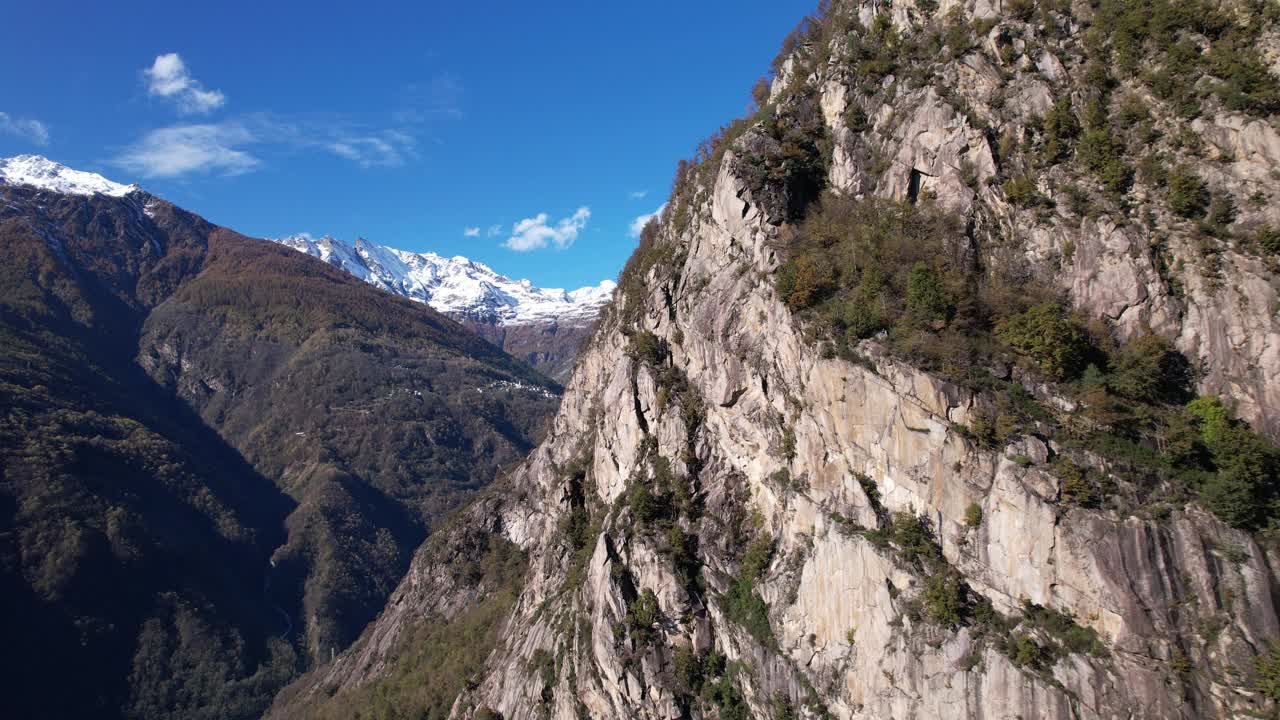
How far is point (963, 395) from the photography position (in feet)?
112

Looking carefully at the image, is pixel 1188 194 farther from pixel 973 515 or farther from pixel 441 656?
pixel 441 656

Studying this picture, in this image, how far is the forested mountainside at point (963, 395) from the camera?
94.8 ft

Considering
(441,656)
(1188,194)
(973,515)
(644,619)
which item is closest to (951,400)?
(973,515)

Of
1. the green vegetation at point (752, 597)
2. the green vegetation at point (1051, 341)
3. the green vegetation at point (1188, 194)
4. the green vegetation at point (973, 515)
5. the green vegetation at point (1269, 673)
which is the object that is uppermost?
the green vegetation at point (1188, 194)

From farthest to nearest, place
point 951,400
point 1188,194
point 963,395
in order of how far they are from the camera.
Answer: point 951,400 < point 963,395 < point 1188,194

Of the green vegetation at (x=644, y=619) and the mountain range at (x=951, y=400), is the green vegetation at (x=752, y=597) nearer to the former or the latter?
the mountain range at (x=951, y=400)

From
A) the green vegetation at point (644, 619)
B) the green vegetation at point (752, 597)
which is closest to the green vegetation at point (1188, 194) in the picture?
the green vegetation at point (752, 597)

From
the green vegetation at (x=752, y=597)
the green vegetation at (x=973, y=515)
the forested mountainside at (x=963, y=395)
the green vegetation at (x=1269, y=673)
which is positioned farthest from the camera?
the green vegetation at (x=752, y=597)

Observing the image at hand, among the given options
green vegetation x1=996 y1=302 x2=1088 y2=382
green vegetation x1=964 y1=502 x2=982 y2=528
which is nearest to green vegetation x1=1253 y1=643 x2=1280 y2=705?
green vegetation x1=964 y1=502 x2=982 y2=528

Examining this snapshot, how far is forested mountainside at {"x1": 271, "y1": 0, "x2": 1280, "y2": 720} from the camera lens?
1137 inches

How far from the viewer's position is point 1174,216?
34500mm

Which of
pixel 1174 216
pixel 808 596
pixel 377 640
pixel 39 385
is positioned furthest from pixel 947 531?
pixel 39 385

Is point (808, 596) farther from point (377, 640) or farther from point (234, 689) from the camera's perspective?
point (234, 689)

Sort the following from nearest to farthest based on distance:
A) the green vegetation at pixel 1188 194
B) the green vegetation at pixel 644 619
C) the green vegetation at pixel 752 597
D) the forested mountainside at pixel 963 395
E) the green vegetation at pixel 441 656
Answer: the forested mountainside at pixel 963 395
the green vegetation at pixel 1188 194
the green vegetation at pixel 752 597
the green vegetation at pixel 644 619
the green vegetation at pixel 441 656
